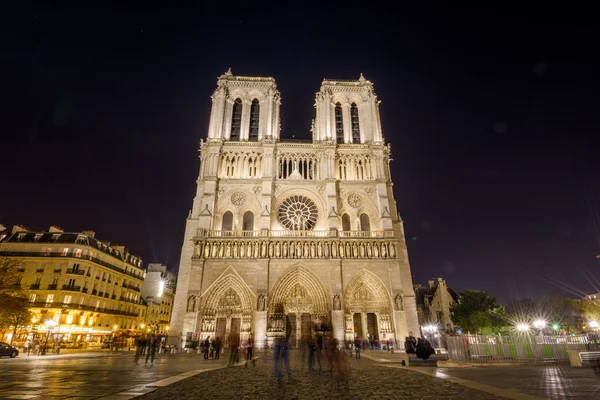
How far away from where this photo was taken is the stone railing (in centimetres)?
2764

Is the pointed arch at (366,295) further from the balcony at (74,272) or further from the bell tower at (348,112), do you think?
the balcony at (74,272)

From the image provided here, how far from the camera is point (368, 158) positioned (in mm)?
33438

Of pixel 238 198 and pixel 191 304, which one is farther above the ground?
pixel 238 198

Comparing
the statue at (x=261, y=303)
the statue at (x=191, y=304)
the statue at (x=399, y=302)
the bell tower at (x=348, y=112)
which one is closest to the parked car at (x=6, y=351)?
the statue at (x=191, y=304)

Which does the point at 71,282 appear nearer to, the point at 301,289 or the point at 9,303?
the point at 9,303

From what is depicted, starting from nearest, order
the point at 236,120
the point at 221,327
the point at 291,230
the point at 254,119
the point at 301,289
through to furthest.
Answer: the point at 221,327 < the point at 301,289 < the point at 291,230 < the point at 236,120 < the point at 254,119

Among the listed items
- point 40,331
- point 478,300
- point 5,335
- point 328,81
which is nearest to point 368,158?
point 328,81

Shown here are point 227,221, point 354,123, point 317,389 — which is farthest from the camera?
point 354,123

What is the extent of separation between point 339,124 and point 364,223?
11919 millimetres

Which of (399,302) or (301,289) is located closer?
(399,302)

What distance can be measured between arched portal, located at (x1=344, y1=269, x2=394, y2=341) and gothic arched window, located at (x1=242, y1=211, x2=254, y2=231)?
405 inches

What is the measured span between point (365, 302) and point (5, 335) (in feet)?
99.0

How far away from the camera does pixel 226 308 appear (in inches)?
1054

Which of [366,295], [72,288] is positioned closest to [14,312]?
[72,288]
